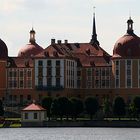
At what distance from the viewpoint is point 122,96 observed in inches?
7441

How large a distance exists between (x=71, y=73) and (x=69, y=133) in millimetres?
48044

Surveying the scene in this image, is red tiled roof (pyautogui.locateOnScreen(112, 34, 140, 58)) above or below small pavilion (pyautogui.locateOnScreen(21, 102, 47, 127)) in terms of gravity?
above

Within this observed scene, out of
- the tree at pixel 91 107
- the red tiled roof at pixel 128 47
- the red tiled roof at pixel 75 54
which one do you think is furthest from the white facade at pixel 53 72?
the tree at pixel 91 107

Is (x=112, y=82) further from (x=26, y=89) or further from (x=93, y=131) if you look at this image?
(x=93, y=131)

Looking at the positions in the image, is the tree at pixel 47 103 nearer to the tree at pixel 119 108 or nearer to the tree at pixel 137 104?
the tree at pixel 119 108

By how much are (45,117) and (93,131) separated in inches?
720

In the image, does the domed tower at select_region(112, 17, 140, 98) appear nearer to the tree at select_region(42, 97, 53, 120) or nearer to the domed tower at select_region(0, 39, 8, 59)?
the domed tower at select_region(0, 39, 8, 59)

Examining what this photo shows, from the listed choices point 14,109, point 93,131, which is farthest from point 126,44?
point 93,131

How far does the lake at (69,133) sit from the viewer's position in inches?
5439

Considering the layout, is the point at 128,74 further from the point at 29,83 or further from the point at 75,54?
the point at 29,83

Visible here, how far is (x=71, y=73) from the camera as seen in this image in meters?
195

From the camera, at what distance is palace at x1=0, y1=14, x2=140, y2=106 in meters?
191

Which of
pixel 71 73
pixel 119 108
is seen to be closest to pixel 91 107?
pixel 119 108

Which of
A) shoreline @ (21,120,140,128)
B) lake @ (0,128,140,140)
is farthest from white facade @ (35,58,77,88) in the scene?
lake @ (0,128,140,140)
